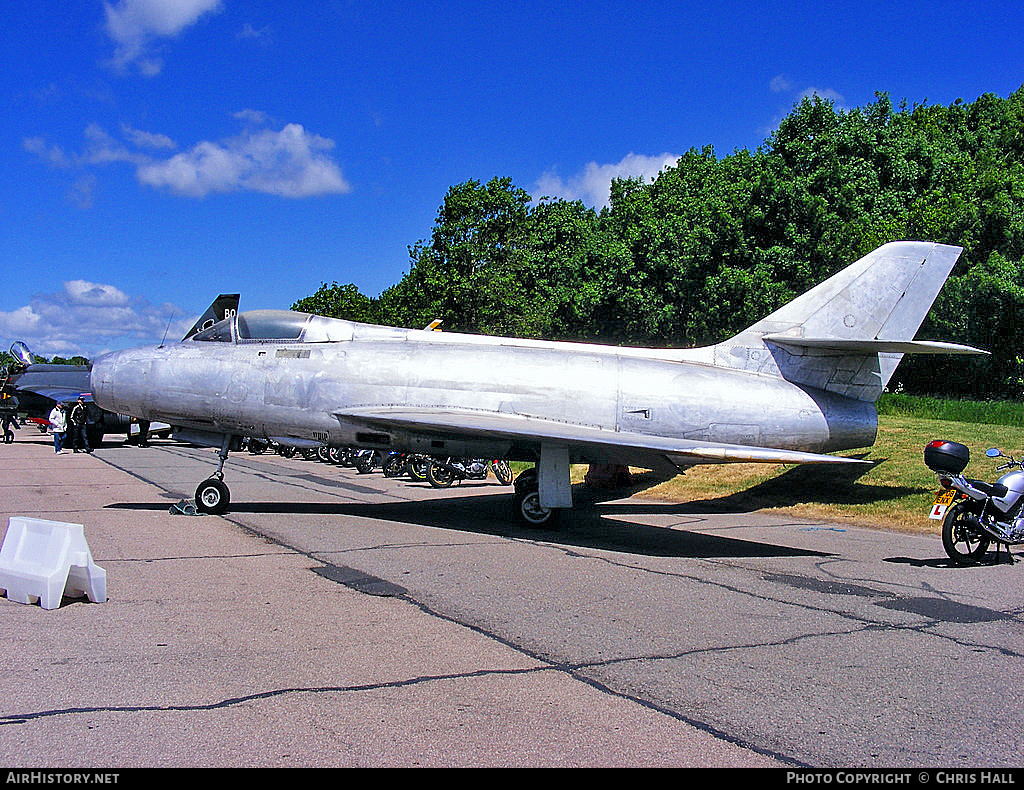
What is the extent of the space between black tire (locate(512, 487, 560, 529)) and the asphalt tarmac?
41.8 inches

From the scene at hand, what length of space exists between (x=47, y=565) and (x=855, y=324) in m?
11.0

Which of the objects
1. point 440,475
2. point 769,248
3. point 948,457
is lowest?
point 440,475

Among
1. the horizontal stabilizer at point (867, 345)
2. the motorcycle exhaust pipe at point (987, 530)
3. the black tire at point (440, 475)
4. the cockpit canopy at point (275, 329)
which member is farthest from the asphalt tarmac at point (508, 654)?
the black tire at point (440, 475)

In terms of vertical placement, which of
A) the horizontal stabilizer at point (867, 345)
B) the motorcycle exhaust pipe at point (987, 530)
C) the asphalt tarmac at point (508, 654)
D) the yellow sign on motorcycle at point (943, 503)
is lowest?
the asphalt tarmac at point (508, 654)

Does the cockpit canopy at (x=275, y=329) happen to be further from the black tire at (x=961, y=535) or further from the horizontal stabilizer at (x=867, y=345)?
the black tire at (x=961, y=535)

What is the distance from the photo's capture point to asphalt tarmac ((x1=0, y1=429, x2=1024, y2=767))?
3912 millimetres

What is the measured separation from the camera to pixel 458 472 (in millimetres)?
18609

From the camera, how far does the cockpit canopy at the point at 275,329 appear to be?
1254 centimetres

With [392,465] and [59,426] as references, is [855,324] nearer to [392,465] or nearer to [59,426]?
[392,465]

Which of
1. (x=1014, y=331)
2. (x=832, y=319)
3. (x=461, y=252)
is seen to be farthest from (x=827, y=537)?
(x=461, y=252)

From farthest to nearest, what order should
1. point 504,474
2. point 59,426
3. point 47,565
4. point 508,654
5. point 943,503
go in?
point 59,426 < point 504,474 < point 943,503 < point 47,565 < point 508,654

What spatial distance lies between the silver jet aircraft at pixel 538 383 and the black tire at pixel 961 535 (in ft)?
8.80

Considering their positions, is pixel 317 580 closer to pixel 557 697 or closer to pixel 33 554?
pixel 33 554

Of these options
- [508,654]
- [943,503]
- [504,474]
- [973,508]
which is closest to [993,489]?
[973,508]
